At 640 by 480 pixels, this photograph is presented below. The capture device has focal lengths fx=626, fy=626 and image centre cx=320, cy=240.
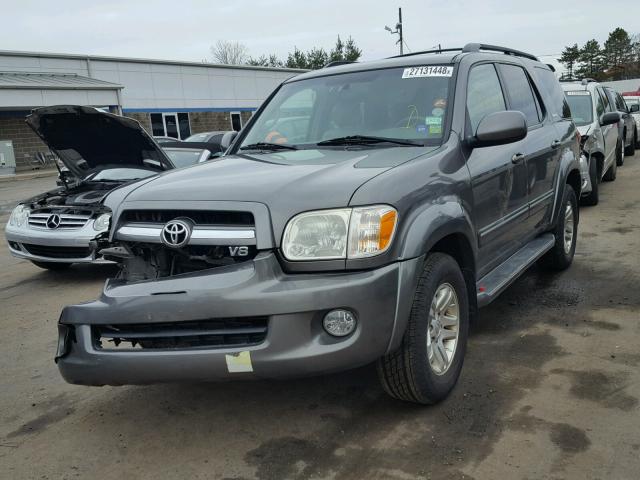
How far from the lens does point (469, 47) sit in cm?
441

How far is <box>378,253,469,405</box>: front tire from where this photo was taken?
2.99 meters

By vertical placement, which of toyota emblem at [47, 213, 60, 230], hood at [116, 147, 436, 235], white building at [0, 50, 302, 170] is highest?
white building at [0, 50, 302, 170]

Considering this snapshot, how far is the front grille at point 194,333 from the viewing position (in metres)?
2.79

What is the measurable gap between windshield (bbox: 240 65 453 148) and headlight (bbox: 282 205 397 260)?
1037 millimetres

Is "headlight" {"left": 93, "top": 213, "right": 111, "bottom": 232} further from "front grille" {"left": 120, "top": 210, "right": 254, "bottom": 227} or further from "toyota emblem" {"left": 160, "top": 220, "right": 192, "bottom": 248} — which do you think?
"toyota emblem" {"left": 160, "top": 220, "right": 192, "bottom": 248}

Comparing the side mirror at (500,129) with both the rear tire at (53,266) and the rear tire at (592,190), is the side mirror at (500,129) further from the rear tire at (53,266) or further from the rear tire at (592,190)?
the rear tire at (592,190)

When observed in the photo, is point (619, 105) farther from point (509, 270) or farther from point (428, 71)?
point (428, 71)

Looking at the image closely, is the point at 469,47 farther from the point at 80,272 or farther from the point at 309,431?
the point at 80,272

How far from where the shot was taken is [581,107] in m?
10.0

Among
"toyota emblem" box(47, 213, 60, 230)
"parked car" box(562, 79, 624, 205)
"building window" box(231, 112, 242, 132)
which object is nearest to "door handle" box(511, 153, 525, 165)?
"parked car" box(562, 79, 624, 205)

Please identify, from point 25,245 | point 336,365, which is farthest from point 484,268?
point 25,245

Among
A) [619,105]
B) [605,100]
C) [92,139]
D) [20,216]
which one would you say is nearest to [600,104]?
[605,100]

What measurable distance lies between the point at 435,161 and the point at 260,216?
1.09m

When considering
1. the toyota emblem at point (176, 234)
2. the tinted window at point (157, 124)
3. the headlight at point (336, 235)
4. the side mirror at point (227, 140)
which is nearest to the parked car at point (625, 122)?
the side mirror at point (227, 140)
